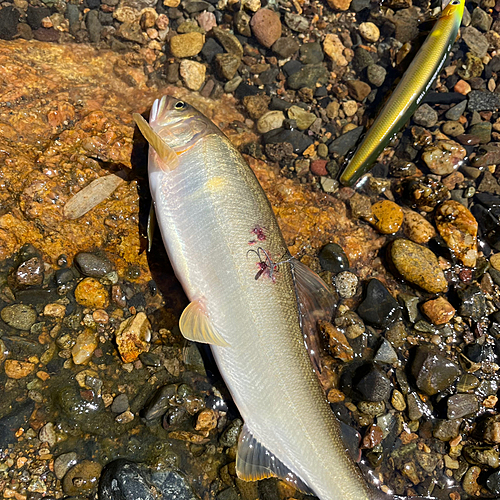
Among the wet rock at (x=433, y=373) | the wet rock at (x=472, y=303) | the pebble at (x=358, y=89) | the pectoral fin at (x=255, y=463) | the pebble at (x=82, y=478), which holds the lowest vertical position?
the pebble at (x=82, y=478)

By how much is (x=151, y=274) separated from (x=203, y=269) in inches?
29.6

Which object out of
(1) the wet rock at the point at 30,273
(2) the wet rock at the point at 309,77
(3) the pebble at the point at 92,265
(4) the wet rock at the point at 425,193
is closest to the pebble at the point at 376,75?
(2) the wet rock at the point at 309,77

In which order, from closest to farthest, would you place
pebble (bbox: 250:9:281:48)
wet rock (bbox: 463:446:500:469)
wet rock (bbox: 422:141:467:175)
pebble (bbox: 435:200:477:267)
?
wet rock (bbox: 463:446:500:469) → pebble (bbox: 435:200:477:267) → wet rock (bbox: 422:141:467:175) → pebble (bbox: 250:9:281:48)

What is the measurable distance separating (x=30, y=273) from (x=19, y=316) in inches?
14.3

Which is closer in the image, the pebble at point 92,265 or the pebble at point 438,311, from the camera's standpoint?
the pebble at point 92,265

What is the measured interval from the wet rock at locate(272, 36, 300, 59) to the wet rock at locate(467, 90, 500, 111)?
7.20 ft

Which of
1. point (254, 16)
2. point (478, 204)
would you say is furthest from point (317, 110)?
point (478, 204)

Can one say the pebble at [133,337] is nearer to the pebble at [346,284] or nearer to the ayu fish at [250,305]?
the ayu fish at [250,305]

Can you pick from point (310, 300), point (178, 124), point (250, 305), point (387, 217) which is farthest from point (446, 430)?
point (178, 124)

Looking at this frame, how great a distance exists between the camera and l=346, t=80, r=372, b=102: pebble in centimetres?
445

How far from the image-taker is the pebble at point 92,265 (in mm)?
3346

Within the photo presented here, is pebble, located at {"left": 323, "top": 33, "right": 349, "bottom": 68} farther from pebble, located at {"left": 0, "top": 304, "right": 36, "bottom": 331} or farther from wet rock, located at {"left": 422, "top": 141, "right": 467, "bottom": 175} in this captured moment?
pebble, located at {"left": 0, "top": 304, "right": 36, "bottom": 331}

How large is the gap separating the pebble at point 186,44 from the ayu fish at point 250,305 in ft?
5.02

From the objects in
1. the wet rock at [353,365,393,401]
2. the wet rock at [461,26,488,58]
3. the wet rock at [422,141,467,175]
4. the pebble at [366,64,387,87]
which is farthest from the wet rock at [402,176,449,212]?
the wet rock at [461,26,488,58]
